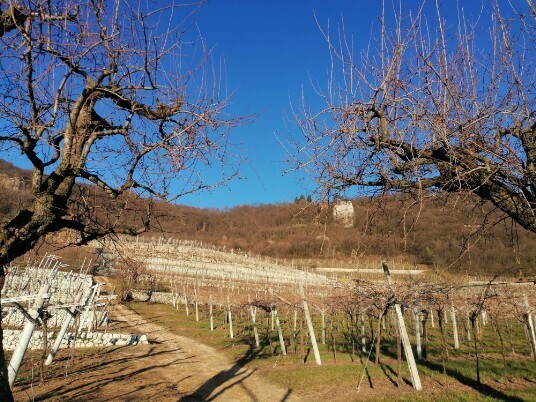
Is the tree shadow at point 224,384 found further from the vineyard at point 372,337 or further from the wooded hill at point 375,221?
the wooded hill at point 375,221

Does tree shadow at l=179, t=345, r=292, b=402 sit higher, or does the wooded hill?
the wooded hill

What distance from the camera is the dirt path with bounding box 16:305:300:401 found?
361 inches

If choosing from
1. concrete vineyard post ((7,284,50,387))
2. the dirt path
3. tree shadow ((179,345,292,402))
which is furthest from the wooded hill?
tree shadow ((179,345,292,402))

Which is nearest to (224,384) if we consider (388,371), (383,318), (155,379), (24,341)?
(155,379)

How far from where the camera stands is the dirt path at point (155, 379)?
9.18 m

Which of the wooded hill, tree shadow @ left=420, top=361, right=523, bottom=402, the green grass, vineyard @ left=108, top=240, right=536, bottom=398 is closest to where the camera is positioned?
the wooded hill

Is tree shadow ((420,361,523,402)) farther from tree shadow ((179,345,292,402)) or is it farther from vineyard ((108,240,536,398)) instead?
tree shadow ((179,345,292,402))

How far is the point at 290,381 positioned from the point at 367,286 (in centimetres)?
347

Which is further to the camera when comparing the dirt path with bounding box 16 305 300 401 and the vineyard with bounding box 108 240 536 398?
the vineyard with bounding box 108 240 536 398

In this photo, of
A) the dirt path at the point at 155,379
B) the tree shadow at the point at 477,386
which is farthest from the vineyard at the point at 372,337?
the dirt path at the point at 155,379

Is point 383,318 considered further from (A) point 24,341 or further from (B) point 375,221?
(A) point 24,341

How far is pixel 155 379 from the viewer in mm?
10992

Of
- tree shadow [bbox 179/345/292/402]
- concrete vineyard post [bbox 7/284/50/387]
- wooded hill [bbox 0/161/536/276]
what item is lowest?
tree shadow [bbox 179/345/292/402]

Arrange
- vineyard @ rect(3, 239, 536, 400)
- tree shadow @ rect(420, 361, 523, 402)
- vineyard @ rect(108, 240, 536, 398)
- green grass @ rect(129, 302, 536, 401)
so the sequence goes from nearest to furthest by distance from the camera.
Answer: tree shadow @ rect(420, 361, 523, 402), green grass @ rect(129, 302, 536, 401), vineyard @ rect(3, 239, 536, 400), vineyard @ rect(108, 240, 536, 398)
